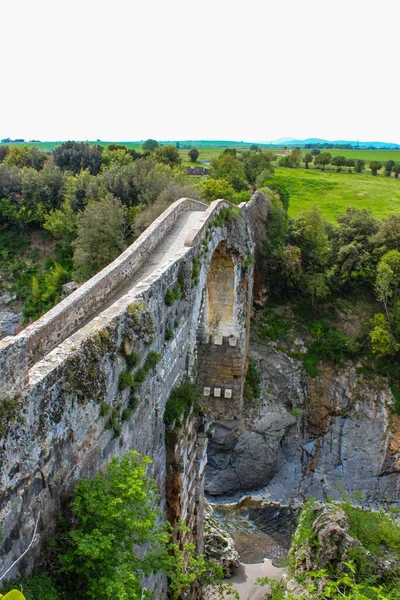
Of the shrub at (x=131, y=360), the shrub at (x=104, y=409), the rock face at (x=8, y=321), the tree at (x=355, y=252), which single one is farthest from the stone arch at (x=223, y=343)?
the shrub at (x=104, y=409)

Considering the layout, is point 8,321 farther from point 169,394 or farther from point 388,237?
point 388,237

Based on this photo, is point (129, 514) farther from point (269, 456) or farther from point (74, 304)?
point (269, 456)

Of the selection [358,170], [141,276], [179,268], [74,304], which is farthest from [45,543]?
[358,170]

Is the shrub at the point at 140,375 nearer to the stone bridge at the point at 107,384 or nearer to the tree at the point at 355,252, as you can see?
the stone bridge at the point at 107,384

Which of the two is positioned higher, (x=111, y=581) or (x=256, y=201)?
(x=256, y=201)

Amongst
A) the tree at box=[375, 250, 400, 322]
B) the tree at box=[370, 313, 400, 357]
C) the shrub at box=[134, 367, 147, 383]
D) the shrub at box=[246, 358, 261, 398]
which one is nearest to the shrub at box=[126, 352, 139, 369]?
the shrub at box=[134, 367, 147, 383]

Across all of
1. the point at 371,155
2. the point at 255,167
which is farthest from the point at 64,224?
the point at 371,155
